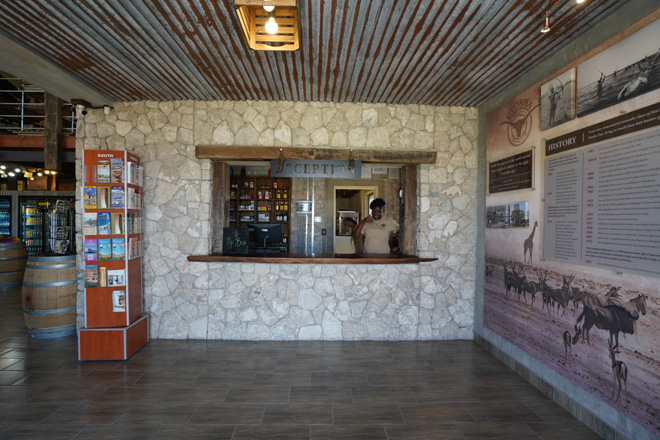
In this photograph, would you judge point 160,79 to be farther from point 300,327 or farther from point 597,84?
point 597,84

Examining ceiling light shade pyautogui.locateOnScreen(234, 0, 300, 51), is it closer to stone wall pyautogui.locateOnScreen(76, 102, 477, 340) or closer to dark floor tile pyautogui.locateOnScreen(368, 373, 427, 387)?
stone wall pyautogui.locateOnScreen(76, 102, 477, 340)

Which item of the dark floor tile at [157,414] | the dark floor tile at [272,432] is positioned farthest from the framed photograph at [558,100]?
the dark floor tile at [157,414]

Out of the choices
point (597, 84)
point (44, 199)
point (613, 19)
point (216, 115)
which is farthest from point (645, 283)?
point (44, 199)

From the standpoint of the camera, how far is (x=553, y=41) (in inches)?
120

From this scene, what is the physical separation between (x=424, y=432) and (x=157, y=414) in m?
2.06

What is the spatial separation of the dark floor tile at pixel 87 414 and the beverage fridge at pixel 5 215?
34.5ft

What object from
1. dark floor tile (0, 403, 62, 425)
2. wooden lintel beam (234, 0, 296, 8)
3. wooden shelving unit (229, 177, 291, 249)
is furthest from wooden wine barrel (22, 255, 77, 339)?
wooden shelving unit (229, 177, 291, 249)

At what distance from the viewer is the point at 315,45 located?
3145 millimetres

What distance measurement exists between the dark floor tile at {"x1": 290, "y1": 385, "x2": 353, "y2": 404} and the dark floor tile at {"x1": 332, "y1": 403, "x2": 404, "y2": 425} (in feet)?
0.41

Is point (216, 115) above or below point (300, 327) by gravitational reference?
above

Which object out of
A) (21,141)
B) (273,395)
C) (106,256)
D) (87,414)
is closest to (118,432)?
(87,414)

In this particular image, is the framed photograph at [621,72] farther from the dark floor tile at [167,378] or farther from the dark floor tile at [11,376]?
the dark floor tile at [11,376]

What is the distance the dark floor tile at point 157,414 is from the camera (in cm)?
274

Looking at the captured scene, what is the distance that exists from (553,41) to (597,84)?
605 millimetres
